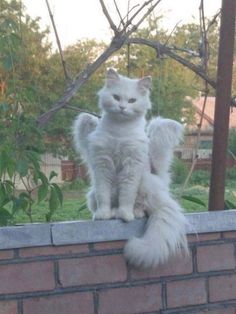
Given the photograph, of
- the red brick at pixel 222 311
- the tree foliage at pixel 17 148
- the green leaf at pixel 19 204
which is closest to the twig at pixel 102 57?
the tree foliage at pixel 17 148

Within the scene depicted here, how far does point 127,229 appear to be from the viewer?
2.12 metres

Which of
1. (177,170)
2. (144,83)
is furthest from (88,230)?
(177,170)

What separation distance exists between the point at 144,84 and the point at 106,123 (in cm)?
23

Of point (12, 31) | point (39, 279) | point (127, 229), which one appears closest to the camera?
point (39, 279)

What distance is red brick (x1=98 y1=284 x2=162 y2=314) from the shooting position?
2076mm

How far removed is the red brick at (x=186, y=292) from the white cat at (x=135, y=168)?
152 mm

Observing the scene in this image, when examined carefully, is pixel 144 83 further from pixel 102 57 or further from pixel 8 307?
pixel 8 307

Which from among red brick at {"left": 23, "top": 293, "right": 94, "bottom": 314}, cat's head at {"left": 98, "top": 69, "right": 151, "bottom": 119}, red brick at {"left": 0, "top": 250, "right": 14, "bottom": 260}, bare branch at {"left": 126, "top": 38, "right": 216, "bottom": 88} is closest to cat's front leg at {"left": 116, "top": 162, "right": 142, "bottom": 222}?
cat's head at {"left": 98, "top": 69, "right": 151, "bottom": 119}

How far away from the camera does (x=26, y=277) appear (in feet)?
6.48

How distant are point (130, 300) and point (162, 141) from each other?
0.63 m

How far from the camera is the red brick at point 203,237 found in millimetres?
2215

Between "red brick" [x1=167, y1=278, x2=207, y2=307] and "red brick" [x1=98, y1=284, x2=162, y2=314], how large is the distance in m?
0.05

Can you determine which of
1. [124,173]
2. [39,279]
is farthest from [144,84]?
[39,279]

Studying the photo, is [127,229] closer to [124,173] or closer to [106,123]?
[124,173]
